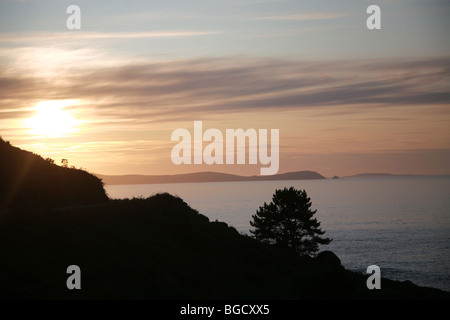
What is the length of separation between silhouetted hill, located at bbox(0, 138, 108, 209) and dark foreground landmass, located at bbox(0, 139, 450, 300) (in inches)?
3.3

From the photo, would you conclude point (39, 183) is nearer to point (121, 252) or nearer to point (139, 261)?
point (121, 252)

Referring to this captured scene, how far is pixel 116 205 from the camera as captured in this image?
39281 mm

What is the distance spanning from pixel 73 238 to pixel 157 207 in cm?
1311

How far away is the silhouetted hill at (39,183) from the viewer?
38.4 meters

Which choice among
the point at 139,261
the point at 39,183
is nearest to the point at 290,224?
the point at 39,183

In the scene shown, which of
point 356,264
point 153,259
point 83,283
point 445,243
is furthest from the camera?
point 445,243

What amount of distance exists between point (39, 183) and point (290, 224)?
3028cm

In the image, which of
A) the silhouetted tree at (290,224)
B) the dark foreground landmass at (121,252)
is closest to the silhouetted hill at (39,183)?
the dark foreground landmass at (121,252)

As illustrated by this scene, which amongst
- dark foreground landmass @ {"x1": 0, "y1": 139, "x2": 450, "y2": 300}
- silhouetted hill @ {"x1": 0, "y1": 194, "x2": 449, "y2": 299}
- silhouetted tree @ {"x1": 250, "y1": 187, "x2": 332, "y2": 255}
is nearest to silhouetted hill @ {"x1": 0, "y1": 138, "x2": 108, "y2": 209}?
dark foreground landmass @ {"x1": 0, "y1": 139, "x2": 450, "y2": 300}

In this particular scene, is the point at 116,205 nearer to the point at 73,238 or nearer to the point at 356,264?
the point at 73,238

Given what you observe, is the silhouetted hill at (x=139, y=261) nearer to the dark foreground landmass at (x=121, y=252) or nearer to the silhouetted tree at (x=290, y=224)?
the dark foreground landmass at (x=121, y=252)
